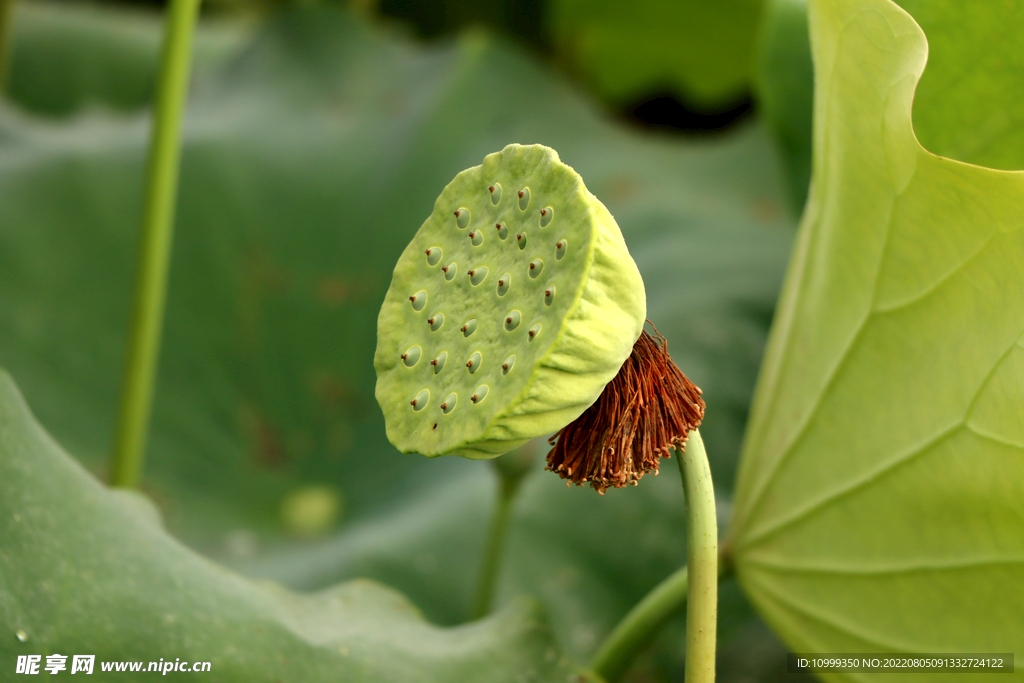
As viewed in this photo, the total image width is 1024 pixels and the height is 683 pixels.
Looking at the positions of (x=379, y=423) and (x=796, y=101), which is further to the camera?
(x=379, y=423)

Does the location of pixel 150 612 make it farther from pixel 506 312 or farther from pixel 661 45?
pixel 661 45

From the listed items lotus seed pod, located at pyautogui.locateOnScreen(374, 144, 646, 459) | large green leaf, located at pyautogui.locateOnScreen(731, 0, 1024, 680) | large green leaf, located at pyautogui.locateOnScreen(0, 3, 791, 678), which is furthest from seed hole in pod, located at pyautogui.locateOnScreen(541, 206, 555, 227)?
large green leaf, located at pyautogui.locateOnScreen(0, 3, 791, 678)

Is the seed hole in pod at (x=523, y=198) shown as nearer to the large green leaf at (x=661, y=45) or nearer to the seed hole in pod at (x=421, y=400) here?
the seed hole in pod at (x=421, y=400)

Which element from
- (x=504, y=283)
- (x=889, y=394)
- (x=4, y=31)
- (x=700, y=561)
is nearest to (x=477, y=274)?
(x=504, y=283)

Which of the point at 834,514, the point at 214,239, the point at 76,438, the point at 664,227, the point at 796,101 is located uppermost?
the point at 796,101

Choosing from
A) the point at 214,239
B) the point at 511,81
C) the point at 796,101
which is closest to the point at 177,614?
the point at 796,101

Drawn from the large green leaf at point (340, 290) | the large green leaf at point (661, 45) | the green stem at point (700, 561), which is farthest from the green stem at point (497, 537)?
the large green leaf at point (661, 45)

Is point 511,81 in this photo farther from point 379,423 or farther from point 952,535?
point 952,535
